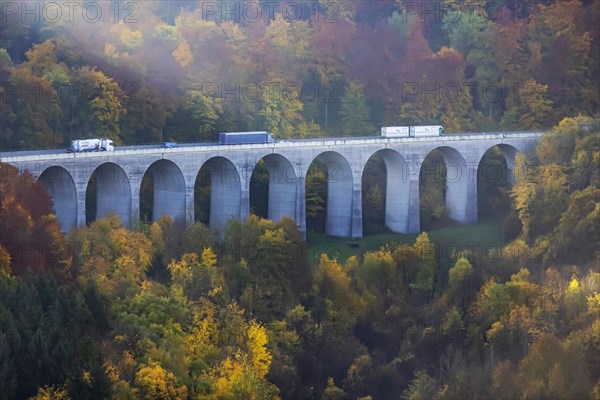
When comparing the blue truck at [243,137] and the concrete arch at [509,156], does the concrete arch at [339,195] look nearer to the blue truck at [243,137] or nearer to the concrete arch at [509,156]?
the blue truck at [243,137]

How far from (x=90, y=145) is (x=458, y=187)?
93.5 feet

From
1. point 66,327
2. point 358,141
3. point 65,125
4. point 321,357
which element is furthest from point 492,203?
point 66,327

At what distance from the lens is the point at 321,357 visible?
6988 cm

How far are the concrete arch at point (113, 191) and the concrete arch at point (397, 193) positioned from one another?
2101 centimetres

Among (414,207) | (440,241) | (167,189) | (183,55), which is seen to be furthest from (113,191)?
(414,207)

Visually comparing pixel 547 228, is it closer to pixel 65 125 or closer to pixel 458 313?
pixel 458 313

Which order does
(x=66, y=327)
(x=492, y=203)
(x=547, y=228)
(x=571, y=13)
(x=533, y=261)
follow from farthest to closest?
1. (x=571, y=13)
2. (x=492, y=203)
3. (x=547, y=228)
4. (x=533, y=261)
5. (x=66, y=327)

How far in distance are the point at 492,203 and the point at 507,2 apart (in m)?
31.7

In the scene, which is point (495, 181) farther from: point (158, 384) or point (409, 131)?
point (158, 384)

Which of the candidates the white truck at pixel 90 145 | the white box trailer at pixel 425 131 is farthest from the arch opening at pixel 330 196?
the white truck at pixel 90 145

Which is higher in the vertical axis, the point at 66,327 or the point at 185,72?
the point at 185,72

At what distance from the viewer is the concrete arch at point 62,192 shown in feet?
273

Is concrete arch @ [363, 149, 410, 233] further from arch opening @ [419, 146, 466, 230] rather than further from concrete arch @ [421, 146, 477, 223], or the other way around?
concrete arch @ [421, 146, 477, 223]

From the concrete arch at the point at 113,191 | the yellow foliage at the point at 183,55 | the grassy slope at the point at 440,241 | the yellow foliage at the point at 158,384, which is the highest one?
the yellow foliage at the point at 183,55
